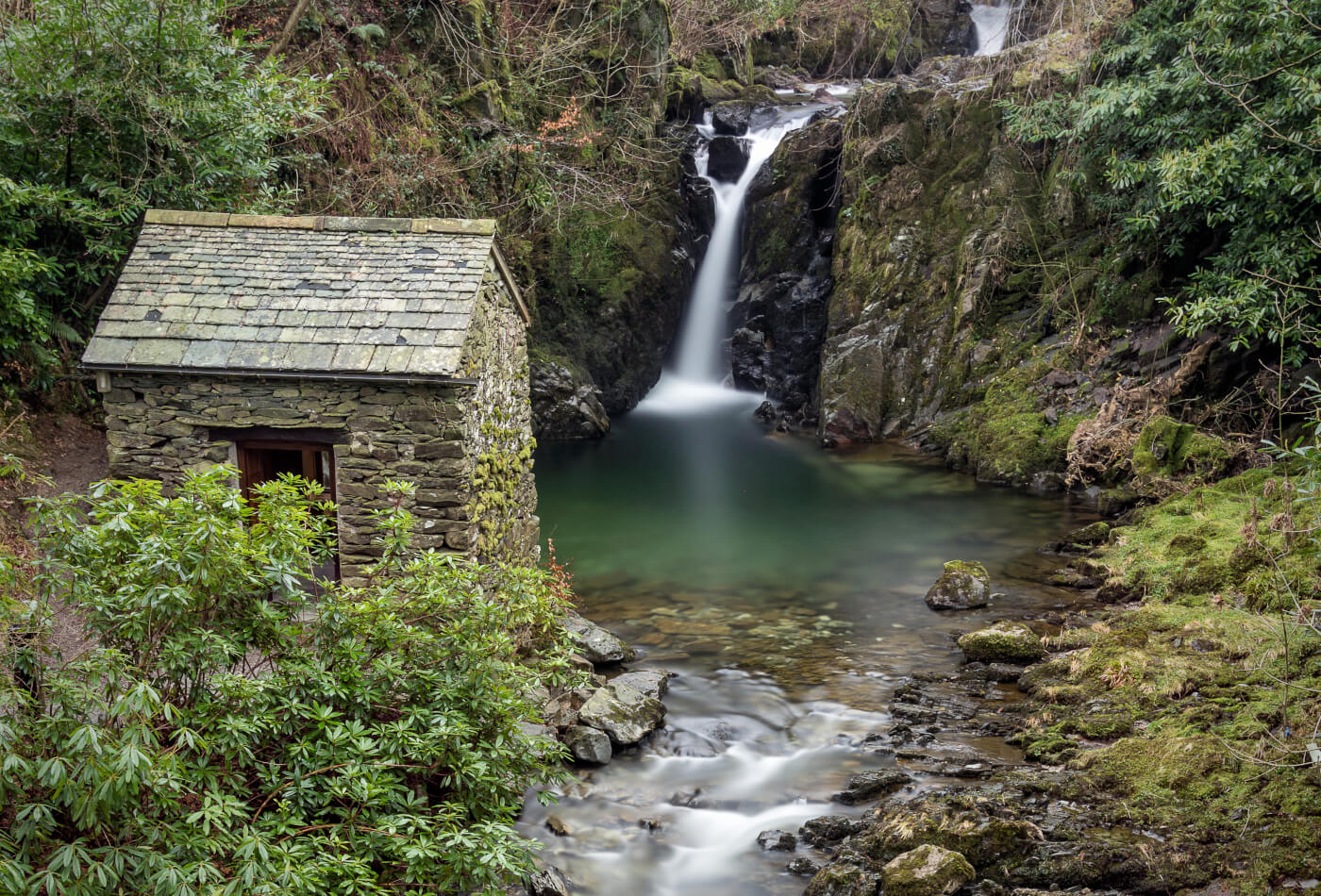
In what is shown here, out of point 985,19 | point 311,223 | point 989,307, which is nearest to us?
point 311,223

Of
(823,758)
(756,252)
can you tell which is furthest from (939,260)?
(823,758)

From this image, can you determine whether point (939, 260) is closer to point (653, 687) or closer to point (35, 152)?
point (653, 687)

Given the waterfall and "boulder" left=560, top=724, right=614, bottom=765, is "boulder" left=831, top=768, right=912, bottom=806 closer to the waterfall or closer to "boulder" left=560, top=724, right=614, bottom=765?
"boulder" left=560, top=724, right=614, bottom=765

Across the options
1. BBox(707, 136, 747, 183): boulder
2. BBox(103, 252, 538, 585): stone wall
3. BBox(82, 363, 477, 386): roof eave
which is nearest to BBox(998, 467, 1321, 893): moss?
BBox(103, 252, 538, 585): stone wall

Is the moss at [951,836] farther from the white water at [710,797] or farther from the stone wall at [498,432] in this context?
the stone wall at [498,432]

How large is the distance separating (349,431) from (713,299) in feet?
61.2

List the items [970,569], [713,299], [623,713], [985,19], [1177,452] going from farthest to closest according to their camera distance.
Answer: [985,19], [713,299], [1177,452], [970,569], [623,713]

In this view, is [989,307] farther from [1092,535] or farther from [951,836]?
[951,836]

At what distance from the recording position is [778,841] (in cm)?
678

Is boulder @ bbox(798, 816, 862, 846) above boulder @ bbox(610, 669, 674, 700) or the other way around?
the other way around

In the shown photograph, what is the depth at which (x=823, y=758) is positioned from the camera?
7.96m

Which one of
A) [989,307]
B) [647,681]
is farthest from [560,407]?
[647,681]

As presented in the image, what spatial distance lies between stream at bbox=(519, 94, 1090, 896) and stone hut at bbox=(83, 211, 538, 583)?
2892mm

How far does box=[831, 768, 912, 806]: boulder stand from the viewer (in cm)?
721
